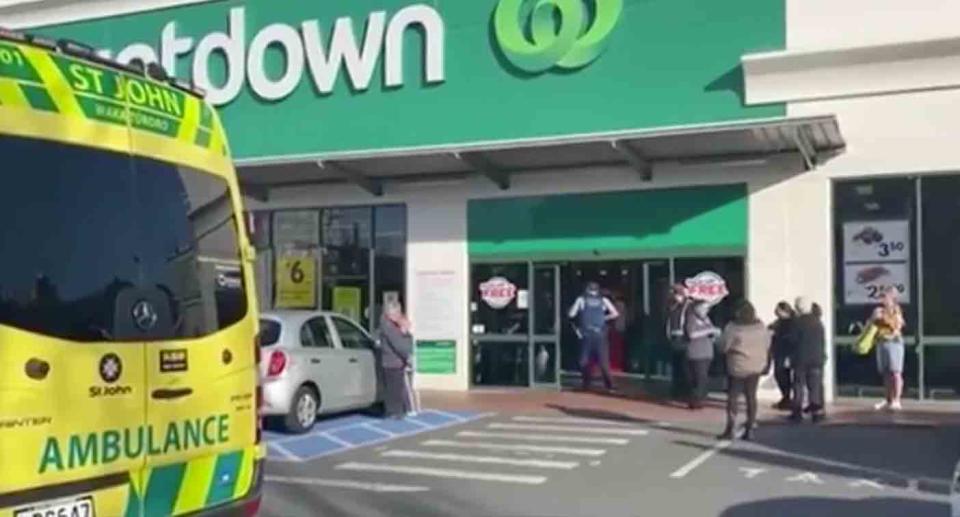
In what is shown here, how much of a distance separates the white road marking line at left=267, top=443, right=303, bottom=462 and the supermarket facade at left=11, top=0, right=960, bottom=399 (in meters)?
6.33

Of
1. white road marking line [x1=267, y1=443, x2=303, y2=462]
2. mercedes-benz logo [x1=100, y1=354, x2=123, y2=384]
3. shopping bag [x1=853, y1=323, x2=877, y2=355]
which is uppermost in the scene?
mercedes-benz logo [x1=100, y1=354, x2=123, y2=384]

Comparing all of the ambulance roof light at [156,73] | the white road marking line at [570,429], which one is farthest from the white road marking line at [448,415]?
the ambulance roof light at [156,73]

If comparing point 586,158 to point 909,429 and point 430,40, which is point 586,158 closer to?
point 430,40

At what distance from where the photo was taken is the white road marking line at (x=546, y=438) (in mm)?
12172

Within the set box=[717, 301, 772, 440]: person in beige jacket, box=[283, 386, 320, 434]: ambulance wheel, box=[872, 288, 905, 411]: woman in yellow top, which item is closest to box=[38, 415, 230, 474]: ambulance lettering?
box=[283, 386, 320, 434]: ambulance wheel

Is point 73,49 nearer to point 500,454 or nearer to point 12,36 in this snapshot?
point 12,36

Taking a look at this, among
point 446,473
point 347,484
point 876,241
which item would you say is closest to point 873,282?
point 876,241

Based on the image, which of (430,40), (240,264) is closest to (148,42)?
(430,40)

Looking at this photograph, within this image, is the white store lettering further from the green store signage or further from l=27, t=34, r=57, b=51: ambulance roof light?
l=27, t=34, r=57, b=51: ambulance roof light

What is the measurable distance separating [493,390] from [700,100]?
5941 mm

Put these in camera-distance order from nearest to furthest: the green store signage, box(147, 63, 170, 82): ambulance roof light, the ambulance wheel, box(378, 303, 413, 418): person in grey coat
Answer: box(147, 63, 170, 82): ambulance roof light, the ambulance wheel, box(378, 303, 413, 418): person in grey coat, the green store signage

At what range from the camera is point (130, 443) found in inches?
185

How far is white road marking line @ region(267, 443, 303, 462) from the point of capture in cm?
1129

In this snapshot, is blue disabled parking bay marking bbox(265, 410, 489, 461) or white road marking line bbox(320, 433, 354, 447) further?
white road marking line bbox(320, 433, 354, 447)
